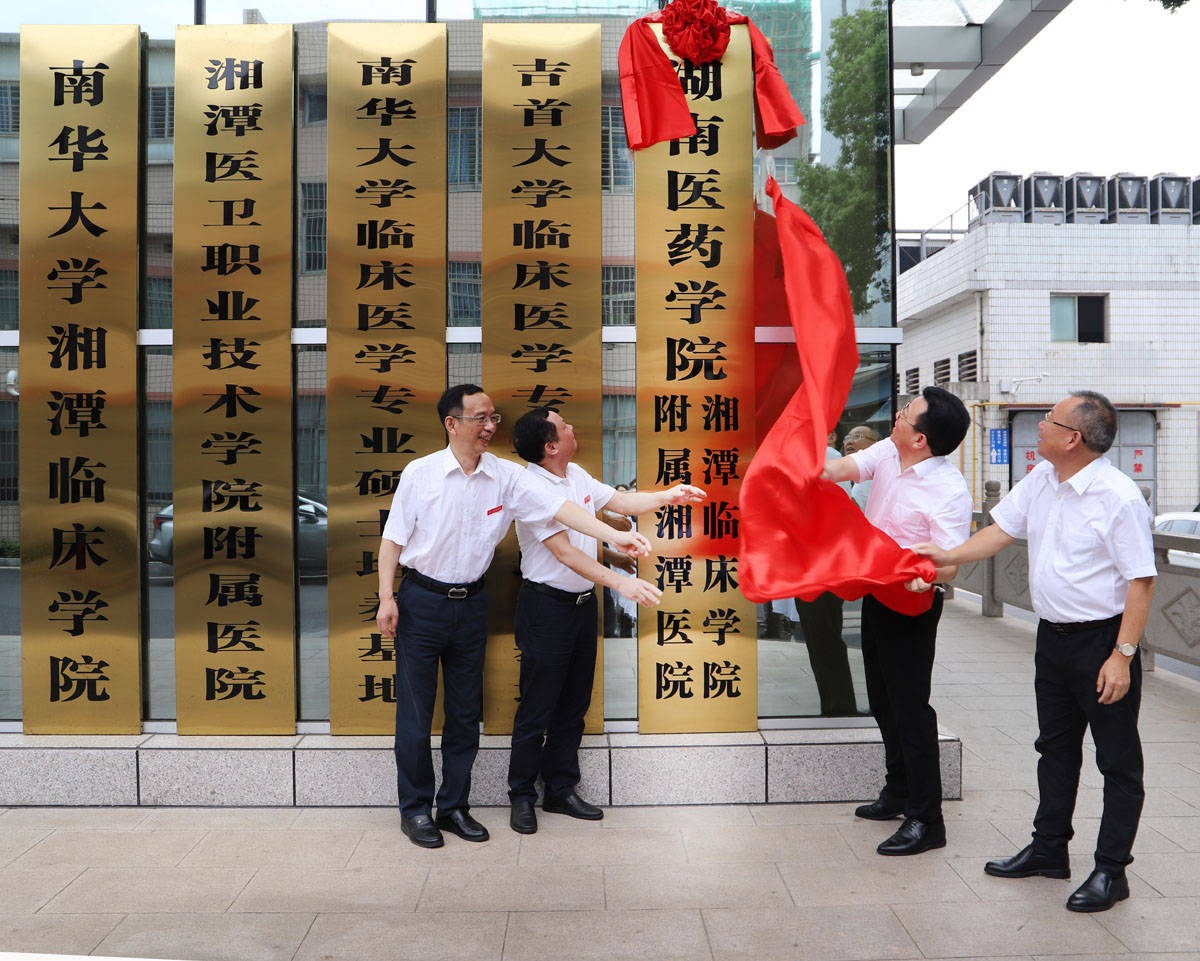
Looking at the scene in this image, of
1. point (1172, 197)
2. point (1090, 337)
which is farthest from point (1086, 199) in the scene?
point (1090, 337)

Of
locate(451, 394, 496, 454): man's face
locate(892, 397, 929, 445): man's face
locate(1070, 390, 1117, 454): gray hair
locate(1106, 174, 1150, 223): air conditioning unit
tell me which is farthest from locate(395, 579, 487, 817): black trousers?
locate(1106, 174, 1150, 223): air conditioning unit

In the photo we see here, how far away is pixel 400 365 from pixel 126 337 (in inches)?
52.3

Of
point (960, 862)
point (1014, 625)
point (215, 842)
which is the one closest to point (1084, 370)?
point (1014, 625)

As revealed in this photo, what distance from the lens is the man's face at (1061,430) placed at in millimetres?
3625

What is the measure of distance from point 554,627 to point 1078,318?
21051 mm

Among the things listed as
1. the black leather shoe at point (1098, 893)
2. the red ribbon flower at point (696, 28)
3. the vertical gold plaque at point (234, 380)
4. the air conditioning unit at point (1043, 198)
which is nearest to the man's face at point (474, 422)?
the vertical gold plaque at point (234, 380)

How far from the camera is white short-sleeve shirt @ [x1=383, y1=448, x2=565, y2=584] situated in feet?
14.0

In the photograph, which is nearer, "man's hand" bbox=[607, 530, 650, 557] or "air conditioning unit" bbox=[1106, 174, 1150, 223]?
"man's hand" bbox=[607, 530, 650, 557]

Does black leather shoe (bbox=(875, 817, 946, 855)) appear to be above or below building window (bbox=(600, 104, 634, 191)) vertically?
below

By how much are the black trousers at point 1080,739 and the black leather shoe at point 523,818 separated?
2035 millimetres

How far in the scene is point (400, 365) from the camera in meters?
4.81

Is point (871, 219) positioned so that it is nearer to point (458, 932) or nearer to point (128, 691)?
point (458, 932)

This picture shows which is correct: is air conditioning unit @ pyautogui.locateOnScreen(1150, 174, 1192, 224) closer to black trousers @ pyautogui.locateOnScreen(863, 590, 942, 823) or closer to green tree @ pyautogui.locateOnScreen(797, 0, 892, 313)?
green tree @ pyautogui.locateOnScreen(797, 0, 892, 313)

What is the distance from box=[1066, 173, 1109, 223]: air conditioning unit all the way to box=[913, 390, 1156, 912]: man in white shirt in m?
21.9
